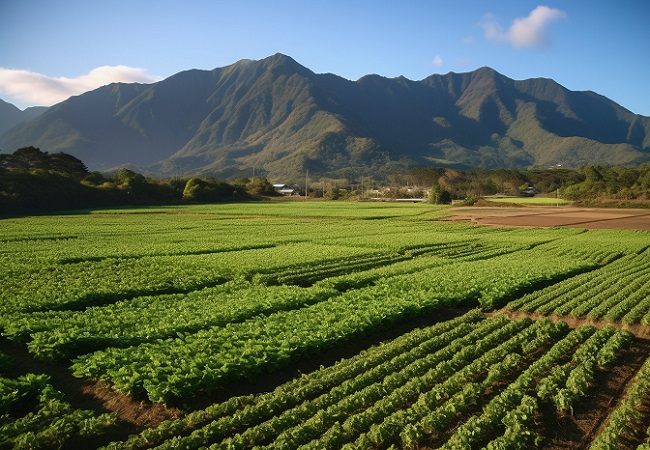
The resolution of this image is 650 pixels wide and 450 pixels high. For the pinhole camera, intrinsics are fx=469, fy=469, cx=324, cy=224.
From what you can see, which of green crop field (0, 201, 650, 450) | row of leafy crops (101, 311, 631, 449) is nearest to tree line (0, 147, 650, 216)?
green crop field (0, 201, 650, 450)

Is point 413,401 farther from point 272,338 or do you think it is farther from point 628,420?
point 272,338

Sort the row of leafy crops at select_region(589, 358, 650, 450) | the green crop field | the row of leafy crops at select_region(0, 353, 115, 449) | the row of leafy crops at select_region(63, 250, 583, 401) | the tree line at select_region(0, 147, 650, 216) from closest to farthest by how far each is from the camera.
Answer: the row of leafy crops at select_region(589, 358, 650, 450), the row of leafy crops at select_region(0, 353, 115, 449), the green crop field, the row of leafy crops at select_region(63, 250, 583, 401), the tree line at select_region(0, 147, 650, 216)

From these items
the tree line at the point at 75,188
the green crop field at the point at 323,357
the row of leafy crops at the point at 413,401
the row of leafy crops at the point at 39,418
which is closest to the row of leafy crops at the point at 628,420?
the green crop field at the point at 323,357

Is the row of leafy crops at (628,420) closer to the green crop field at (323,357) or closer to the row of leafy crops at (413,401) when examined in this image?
the green crop field at (323,357)

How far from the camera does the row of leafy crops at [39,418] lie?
8.85 metres

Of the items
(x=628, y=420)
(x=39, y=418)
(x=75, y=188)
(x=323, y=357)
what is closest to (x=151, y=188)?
(x=75, y=188)

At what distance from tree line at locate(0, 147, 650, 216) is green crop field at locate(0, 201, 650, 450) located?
70827mm

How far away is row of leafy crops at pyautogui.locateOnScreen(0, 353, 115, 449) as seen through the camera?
8.85 metres

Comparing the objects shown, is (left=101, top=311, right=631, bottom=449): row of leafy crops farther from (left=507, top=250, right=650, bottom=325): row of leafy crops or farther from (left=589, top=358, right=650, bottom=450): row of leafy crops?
(left=507, top=250, right=650, bottom=325): row of leafy crops

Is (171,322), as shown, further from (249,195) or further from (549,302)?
(249,195)

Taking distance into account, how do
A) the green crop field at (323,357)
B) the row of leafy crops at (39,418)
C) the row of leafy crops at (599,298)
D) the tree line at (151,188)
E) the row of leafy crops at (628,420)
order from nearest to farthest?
the row of leafy crops at (628,420), the row of leafy crops at (39,418), the green crop field at (323,357), the row of leafy crops at (599,298), the tree line at (151,188)

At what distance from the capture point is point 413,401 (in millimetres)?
10625

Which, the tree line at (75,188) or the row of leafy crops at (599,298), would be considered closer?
the row of leafy crops at (599,298)

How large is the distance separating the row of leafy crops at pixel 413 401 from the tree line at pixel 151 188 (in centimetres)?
8673
